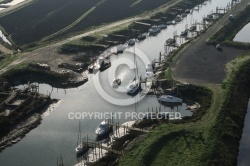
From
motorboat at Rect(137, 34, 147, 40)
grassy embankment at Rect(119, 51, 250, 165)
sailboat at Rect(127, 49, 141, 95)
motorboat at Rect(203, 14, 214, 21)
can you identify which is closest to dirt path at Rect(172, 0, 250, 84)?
sailboat at Rect(127, 49, 141, 95)

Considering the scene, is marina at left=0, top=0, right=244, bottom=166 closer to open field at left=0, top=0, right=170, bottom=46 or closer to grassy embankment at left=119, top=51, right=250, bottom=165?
grassy embankment at left=119, top=51, right=250, bottom=165

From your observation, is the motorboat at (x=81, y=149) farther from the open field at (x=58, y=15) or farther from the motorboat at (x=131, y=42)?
the open field at (x=58, y=15)

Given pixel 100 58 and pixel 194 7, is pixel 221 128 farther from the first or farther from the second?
pixel 194 7

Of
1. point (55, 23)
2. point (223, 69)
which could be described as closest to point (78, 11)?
point (55, 23)

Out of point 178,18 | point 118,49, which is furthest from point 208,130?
point 178,18

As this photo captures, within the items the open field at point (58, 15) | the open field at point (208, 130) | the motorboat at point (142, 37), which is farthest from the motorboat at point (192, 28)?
the open field at point (208, 130)

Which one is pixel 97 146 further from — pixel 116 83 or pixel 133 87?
pixel 116 83
